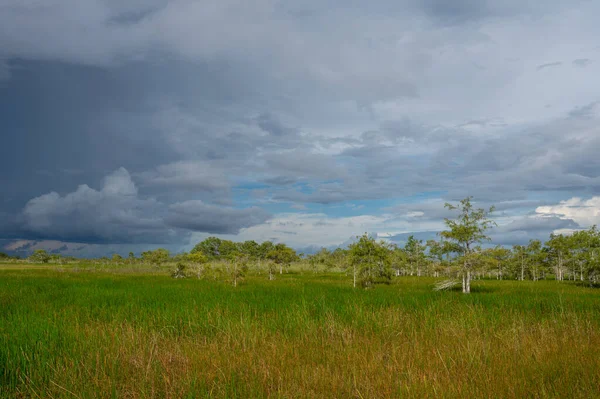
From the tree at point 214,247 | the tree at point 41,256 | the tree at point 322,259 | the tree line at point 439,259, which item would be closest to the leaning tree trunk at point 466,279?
the tree line at point 439,259

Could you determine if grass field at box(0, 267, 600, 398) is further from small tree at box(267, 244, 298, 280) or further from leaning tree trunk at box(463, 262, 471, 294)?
small tree at box(267, 244, 298, 280)

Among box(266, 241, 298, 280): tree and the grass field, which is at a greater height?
box(266, 241, 298, 280): tree

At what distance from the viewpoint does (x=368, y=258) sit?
81.0 feet

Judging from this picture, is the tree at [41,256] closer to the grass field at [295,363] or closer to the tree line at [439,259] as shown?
the tree line at [439,259]

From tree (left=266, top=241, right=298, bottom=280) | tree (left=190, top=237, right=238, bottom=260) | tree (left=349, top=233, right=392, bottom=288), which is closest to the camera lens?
tree (left=349, top=233, right=392, bottom=288)

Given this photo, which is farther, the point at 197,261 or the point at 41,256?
the point at 41,256

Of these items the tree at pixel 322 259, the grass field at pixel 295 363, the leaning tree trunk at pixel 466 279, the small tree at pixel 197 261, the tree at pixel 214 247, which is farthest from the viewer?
the tree at pixel 214 247

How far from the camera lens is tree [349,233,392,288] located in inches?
961

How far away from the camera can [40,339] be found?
6.71 m

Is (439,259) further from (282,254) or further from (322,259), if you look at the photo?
(322,259)

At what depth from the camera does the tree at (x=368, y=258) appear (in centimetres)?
2441

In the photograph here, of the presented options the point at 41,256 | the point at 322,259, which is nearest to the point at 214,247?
the point at 322,259

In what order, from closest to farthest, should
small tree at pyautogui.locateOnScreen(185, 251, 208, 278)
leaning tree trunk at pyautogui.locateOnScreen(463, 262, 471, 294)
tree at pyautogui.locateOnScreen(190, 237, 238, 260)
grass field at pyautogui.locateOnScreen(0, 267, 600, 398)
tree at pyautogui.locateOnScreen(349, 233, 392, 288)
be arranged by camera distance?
1. grass field at pyautogui.locateOnScreen(0, 267, 600, 398)
2. leaning tree trunk at pyautogui.locateOnScreen(463, 262, 471, 294)
3. tree at pyautogui.locateOnScreen(349, 233, 392, 288)
4. small tree at pyautogui.locateOnScreen(185, 251, 208, 278)
5. tree at pyautogui.locateOnScreen(190, 237, 238, 260)

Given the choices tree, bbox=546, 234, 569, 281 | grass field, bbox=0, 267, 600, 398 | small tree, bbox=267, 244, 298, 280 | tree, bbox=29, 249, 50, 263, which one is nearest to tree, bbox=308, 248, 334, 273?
small tree, bbox=267, 244, 298, 280
